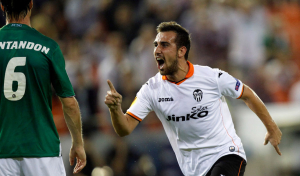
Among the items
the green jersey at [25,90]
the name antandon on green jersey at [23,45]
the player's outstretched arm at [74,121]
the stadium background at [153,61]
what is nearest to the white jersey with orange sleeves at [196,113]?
the player's outstretched arm at [74,121]

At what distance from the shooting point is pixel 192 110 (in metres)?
4.88

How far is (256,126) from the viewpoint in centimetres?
935

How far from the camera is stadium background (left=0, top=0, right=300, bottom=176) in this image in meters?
8.89

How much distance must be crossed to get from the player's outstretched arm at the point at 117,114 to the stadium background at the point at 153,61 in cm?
397

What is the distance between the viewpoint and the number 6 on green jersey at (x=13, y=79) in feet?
11.7

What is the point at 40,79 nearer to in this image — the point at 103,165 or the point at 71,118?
the point at 71,118

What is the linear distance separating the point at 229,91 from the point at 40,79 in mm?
2363

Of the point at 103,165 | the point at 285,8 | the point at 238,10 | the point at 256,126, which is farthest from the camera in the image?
the point at 285,8

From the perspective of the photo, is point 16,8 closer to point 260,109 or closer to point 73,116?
point 73,116

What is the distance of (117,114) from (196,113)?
3.09 feet

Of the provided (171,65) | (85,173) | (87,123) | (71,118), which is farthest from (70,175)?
(71,118)

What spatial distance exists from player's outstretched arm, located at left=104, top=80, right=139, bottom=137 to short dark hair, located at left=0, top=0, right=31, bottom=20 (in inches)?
42.8

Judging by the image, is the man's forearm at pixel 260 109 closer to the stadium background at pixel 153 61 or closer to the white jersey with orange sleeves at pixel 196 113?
the white jersey with orange sleeves at pixel 196 113

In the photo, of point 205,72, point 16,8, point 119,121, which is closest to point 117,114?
point 119,121
